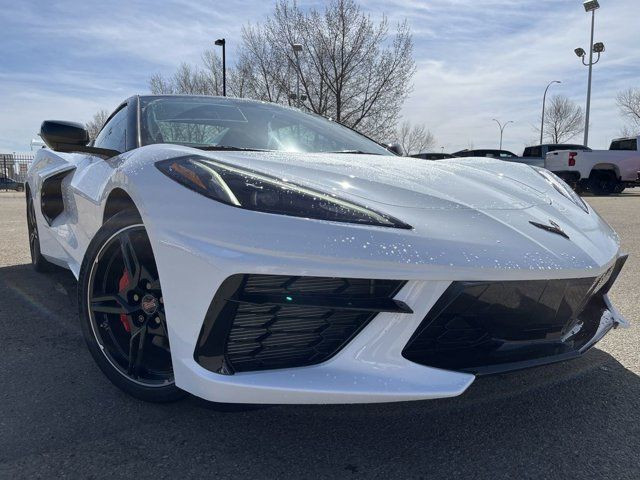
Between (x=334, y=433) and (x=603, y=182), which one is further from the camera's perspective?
(x=603, y=182)

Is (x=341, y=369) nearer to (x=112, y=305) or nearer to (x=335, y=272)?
(x=335, y=272)

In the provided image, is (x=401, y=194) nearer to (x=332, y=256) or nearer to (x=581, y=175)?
(x=332, y=256)

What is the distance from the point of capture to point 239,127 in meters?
2.76

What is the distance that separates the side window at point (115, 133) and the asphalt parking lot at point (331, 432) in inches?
41.0

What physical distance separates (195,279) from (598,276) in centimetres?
131

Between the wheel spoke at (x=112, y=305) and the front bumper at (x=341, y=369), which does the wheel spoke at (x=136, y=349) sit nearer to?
the wheel spoke at (x=112, y=305)

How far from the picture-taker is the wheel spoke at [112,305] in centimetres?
194

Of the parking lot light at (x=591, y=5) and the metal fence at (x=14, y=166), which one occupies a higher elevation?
the parking lot light at (x=591, y=5)

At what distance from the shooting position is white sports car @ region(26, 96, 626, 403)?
1483mm

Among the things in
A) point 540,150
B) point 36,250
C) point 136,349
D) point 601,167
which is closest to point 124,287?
point 136,349

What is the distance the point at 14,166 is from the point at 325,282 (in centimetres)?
3251

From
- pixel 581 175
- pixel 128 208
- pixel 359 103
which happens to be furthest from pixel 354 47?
pixel 128 208

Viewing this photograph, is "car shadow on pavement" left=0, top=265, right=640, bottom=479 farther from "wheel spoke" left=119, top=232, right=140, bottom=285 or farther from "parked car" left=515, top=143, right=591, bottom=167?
"parked car" left=515, top=143, right=591, bottom=167

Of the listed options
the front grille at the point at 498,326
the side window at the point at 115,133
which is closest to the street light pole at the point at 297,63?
the side window at the point at 115,133
